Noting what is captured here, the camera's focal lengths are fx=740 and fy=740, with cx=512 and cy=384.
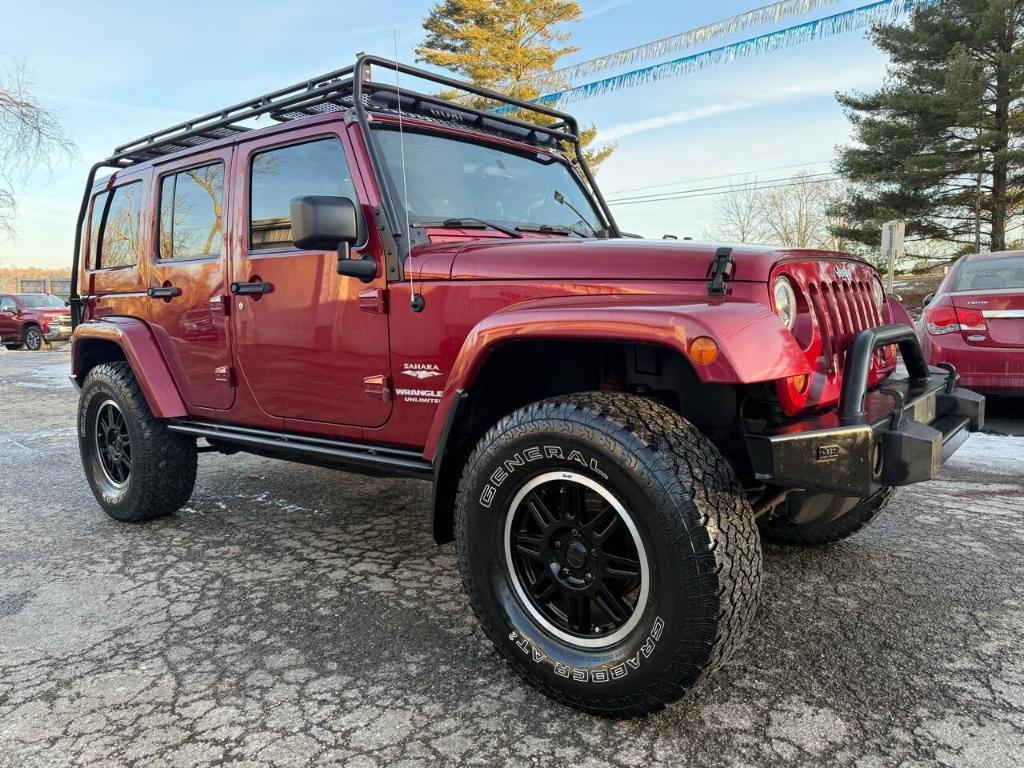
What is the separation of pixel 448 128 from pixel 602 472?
1.95m

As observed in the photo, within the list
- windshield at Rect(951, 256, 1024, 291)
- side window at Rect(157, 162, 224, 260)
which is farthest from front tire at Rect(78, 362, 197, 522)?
windshield at Rect(951, 256, 1024, 291)

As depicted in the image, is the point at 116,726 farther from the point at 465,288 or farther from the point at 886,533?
the point at 886,533

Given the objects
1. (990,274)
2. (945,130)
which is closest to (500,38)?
(945,130)

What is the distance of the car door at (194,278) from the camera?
3592mm

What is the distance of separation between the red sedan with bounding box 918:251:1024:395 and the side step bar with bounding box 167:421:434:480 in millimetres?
4454

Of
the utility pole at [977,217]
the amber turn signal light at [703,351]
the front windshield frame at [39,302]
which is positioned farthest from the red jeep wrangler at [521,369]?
the utility pole at [977,217]

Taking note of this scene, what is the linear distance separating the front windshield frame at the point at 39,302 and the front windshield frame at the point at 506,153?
A: 69.3 ft

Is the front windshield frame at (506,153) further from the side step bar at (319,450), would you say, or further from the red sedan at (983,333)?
the red sedan at (983,333)

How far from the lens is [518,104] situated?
11.8 ft

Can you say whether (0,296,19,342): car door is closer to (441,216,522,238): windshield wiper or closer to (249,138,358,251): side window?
(249,138,358,251): side window

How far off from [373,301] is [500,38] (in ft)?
86.3

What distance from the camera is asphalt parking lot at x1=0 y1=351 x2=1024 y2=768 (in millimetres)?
2047

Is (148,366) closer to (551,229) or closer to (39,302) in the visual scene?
(551,229)

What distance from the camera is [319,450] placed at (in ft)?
10.3
